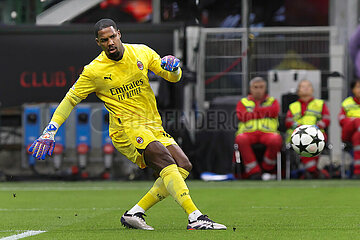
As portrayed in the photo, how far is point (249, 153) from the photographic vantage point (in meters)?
14.1

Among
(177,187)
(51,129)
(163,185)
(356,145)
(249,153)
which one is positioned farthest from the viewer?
(356,145)

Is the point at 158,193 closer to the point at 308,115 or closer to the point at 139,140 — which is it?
the point at 139,140

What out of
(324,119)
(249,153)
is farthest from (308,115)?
(249,153)

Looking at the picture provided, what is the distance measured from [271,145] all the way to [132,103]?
7251 millimetres

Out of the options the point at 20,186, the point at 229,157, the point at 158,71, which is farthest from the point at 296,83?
the point at 158,71

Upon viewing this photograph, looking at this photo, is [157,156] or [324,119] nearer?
[157,156]

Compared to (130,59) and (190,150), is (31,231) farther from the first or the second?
(190,150)

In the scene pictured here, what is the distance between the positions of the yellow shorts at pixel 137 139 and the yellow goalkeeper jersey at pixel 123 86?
0.24ft

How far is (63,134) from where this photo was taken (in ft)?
50.8

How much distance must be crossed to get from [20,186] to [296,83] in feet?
17.6

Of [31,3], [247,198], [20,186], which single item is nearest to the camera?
[247,198]

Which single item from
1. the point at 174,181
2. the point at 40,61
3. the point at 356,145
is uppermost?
the point at 40,61

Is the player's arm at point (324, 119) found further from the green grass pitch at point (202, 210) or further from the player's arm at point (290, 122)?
the green grass pitch at point (202, 210)

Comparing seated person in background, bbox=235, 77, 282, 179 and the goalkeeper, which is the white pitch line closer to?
the goalkeeper
